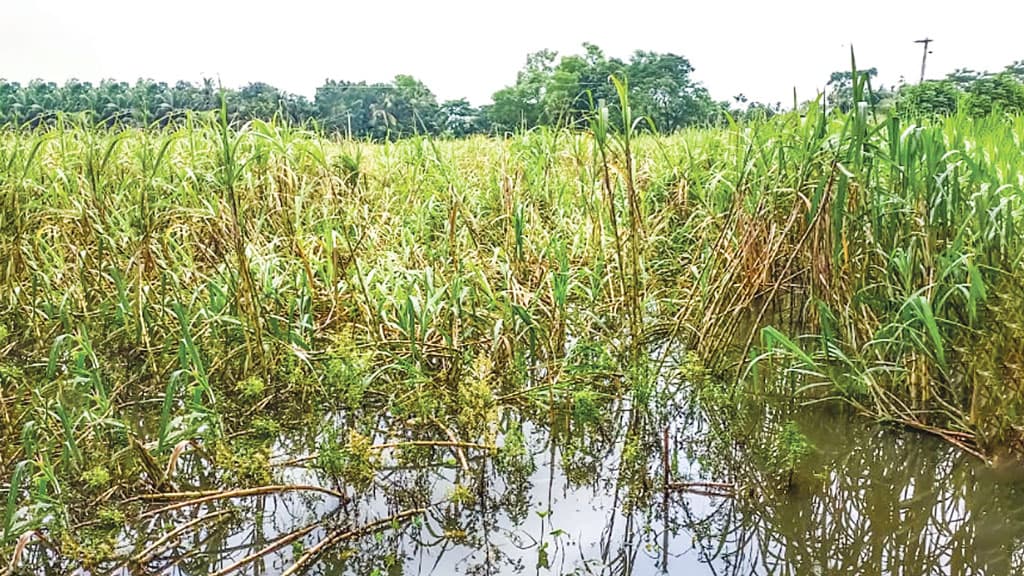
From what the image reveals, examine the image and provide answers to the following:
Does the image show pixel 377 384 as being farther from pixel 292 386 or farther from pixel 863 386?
pixel 863 386

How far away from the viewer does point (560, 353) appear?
1.96 meters

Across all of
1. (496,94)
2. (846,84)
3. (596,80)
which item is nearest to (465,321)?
(846,84)

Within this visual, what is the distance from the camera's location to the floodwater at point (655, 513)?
44.7 inches

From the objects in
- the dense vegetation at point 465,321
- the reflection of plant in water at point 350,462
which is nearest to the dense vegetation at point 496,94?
the dense vegetation at point 465,321

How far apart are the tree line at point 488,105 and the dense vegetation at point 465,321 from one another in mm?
225

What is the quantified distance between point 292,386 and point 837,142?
5.15 feet

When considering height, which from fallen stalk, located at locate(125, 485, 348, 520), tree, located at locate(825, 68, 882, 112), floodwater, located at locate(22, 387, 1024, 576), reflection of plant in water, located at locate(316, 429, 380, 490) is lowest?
floodwater, located at locate(22, 387, 1024, 576)

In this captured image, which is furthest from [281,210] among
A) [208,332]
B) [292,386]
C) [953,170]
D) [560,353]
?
[953,170]

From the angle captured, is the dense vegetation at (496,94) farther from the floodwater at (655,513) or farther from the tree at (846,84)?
the floodwater at (655,513)

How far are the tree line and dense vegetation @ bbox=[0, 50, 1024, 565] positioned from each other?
23cm

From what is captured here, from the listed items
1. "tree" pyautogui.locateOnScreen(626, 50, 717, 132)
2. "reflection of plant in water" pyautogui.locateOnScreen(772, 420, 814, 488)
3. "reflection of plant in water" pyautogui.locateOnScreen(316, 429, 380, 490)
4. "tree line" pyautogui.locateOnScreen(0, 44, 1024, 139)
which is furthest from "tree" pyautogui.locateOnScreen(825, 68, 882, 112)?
"tree" pyautogui.locateOnScreen(626, 50, 717, 132)

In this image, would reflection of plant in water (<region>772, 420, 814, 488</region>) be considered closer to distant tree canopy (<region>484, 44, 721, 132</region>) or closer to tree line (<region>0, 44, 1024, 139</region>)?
tree line (<region>0, 44, 1024, 139</region>)

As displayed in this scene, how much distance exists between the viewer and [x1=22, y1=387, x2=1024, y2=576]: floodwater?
1136 mm

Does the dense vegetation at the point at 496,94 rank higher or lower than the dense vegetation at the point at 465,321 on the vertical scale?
higher
